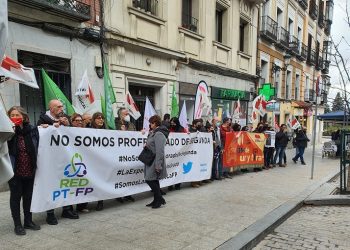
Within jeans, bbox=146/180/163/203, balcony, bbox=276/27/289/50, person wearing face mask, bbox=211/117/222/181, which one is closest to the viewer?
jeans, bbox=146/180/163/203

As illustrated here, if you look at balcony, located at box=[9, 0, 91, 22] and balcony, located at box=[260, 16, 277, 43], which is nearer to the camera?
balcony, located at box=[9, 0, 91, 22]

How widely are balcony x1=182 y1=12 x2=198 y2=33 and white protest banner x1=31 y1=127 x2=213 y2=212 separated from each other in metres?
7.19

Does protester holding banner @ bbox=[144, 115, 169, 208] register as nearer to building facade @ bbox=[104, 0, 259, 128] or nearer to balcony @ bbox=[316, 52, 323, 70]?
building facade @ bbox=[104, 0, 259, 128]

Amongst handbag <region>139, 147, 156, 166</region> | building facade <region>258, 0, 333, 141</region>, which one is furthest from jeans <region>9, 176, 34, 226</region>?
building facade <region>258, 0, 333, 141</region>

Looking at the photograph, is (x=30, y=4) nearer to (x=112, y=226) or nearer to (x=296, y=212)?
(x=112, y=226)

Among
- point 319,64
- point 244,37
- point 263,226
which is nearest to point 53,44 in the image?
point 263,226

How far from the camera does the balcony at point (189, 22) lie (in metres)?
13.8

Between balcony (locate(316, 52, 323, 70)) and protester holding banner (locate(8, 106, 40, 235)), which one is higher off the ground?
balcony (locate(316, 52, 323, 70))

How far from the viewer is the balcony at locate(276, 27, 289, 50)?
2248 centimetres

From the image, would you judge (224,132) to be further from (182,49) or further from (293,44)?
(293,44)

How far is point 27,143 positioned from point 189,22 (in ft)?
34.7

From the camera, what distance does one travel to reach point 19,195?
15.6ft

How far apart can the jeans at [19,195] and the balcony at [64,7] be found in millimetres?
4217

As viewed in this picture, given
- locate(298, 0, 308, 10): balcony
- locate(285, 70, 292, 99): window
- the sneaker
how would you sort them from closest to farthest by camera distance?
the sneaker, locate(285, 70, 292, 99): window, locate(298, 0, 308, 10): balcony
